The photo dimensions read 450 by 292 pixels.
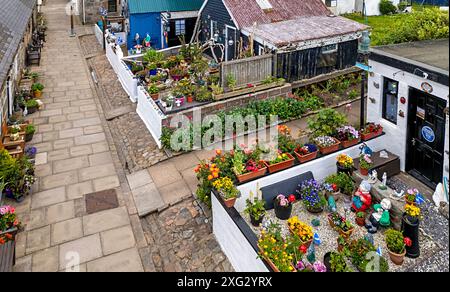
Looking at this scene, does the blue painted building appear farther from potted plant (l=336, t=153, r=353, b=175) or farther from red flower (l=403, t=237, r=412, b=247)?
red flower (l=403, t=237, r=412, b=247)

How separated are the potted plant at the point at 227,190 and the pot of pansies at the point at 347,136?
3.82m

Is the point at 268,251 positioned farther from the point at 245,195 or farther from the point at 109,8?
the point at 109,8

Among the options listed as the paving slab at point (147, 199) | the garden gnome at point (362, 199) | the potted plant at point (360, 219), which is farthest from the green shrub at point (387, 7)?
the paving slab at point (147, 199)

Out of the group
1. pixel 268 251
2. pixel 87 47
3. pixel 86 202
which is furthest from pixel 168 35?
pixel 268 251

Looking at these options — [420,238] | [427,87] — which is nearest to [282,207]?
[420,238]

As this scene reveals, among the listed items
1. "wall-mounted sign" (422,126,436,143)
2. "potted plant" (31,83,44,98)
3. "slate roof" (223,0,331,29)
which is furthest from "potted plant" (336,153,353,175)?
"potted plant" (31,83,44,98)

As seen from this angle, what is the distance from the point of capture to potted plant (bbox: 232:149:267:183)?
32.3 feet

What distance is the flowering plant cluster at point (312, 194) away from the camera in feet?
31.8

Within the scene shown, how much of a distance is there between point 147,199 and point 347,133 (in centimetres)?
606

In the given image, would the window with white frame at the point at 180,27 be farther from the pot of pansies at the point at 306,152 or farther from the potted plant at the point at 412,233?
the potted plant at the point at 412,233

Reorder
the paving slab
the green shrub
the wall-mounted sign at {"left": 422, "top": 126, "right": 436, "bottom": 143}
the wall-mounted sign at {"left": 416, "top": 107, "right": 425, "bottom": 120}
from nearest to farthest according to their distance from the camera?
the wall-mounted sign at {"left": 422, "top": 126, "right": 436, "bottom": 143}, the wall-mounted sign at {"left": 416, "top": 107, "right": 425, "bottom": 120}, the paving slab, the green shrub

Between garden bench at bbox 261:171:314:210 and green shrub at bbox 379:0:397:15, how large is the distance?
90.3 feet

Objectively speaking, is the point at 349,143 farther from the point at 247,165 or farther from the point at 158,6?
the point at 158,6

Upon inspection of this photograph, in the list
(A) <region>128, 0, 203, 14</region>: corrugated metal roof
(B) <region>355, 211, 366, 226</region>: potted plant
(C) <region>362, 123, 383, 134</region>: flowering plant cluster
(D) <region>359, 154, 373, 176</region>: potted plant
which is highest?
(A) <region>128, 0, 203, 14</region>: corrugated metal roof
